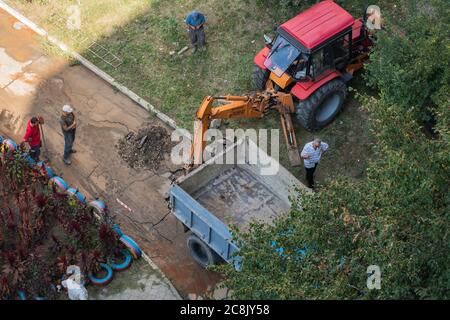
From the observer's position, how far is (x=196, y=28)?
15.8 metres

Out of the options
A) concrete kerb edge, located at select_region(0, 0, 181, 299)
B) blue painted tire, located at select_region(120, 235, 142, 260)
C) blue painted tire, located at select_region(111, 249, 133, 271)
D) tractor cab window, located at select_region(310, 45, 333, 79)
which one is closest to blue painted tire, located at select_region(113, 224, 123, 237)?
blue painted tire, located at select_region(120, 235, 142, 260)

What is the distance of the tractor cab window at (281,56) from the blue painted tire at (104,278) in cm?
512

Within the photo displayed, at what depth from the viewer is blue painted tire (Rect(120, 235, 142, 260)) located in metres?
12.0

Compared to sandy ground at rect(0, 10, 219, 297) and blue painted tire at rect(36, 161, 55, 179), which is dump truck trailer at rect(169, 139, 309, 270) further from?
blue painted tire at rect(36, 161, 55, 179)

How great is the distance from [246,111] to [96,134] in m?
3.42

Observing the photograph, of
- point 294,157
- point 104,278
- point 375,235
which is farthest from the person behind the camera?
point 294,157

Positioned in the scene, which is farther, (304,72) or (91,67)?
(91,67)

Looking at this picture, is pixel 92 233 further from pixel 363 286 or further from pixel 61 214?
pixel 363 286

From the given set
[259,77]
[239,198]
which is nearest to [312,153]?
[239,198]

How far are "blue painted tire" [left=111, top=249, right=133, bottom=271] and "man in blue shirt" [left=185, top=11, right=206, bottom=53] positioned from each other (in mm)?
5946

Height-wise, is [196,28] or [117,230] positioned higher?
[196,28]

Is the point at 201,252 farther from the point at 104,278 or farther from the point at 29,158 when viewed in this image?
the point at 29,158

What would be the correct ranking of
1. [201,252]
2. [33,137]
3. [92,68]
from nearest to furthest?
[201,252]
[33,137]
[92,68]

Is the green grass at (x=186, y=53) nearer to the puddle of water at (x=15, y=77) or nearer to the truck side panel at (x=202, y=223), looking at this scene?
the puddle of water at (x=15, y=77)
